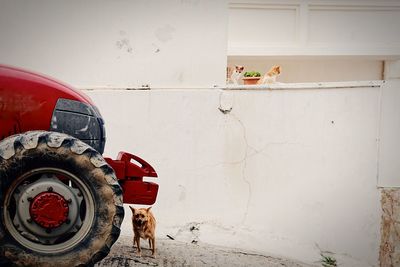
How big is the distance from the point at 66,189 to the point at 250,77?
491 cm

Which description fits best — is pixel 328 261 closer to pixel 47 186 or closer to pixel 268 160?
pixel 268 160

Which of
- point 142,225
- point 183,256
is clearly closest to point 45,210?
point 142,225

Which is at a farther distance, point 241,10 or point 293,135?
point 241,10

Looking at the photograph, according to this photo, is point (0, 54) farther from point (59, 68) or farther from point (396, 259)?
point (396, 259)

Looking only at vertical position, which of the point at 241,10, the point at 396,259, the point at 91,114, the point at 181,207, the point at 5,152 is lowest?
the point at 396,259

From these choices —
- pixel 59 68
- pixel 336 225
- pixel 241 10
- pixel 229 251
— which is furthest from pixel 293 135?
pixel 59 68

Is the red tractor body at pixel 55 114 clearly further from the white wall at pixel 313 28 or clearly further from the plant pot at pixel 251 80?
the white wall at pixel 313 28

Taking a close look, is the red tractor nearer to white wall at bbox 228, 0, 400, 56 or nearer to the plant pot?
the plant pot

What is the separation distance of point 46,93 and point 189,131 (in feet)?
10.4

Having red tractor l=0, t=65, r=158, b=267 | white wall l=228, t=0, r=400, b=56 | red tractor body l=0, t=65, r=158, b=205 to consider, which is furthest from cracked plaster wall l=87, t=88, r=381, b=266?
red tractor l=0, t=65, r=158, b=267

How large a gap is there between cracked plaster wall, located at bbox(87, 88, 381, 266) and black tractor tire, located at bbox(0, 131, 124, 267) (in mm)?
3131

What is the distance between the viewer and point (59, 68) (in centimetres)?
742

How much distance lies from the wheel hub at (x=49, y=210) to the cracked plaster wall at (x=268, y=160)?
3.24 meters

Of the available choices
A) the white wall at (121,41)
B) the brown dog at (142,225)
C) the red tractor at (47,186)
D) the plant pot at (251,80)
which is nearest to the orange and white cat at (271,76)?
the plant pot at (251,80)
